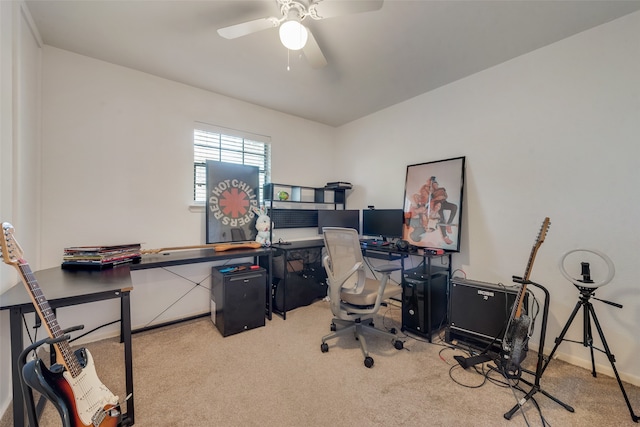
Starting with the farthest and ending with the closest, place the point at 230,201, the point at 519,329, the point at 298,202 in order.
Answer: the point at 298,202, the point at 230,201, the point at 519,329

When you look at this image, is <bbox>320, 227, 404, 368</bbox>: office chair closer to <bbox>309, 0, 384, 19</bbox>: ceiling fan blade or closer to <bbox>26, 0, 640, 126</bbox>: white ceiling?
<bbox>309, 0, 384, 19</bbox>: ceiling fan blade

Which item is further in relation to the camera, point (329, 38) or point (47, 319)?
point (329, 38)

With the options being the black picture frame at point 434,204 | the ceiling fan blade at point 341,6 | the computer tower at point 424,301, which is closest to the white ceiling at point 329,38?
the ceiling fan blade at point 341,6

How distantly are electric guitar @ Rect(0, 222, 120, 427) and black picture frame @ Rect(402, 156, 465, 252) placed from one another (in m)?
2.93

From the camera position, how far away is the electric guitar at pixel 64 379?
1.06 meters

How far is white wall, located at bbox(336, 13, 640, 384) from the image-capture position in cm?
192

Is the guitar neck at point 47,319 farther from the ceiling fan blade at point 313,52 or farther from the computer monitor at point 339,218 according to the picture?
the computer monitor at point 339,218

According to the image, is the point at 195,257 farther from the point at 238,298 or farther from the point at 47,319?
the point at 47,319

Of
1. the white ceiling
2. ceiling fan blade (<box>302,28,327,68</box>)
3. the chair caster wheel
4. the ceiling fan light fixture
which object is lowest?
the chair caster wheel

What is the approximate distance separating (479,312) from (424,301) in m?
0.46

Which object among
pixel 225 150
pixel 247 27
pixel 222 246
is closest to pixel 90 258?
pixel 222 246

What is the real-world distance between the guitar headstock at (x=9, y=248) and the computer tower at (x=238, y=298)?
1.54 m

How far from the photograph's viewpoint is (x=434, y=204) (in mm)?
2988

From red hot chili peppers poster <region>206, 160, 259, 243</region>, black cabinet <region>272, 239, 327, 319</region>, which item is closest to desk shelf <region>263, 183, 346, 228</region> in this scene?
red hot chili peppers poster <region>206, 160, 259, 243</region>
